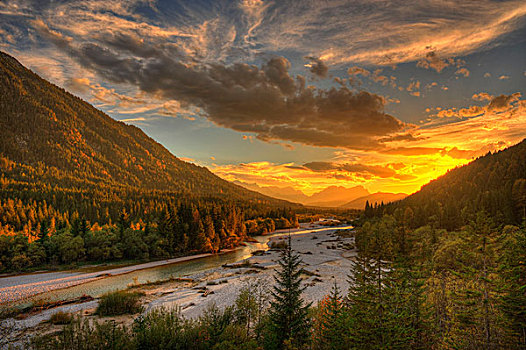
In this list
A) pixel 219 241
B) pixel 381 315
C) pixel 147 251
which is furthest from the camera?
pixel 219 241

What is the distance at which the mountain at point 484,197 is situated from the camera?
197 feet

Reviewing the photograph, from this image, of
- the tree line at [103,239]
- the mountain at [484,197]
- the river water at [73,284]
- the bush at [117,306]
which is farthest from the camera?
the mountain at [484,197]

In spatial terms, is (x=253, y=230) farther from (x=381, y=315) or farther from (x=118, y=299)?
(x=381, y=315)

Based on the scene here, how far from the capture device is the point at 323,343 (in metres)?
15.3

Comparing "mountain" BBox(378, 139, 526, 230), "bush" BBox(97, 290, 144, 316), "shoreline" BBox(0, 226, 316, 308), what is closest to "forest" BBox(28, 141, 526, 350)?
"bush" BBox(97, 290, 144, 316)

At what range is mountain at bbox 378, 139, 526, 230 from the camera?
197ft

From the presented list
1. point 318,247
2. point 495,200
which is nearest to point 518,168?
point 495,200

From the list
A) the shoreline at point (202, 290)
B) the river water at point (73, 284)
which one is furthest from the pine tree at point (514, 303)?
the river water at point (73, 284)

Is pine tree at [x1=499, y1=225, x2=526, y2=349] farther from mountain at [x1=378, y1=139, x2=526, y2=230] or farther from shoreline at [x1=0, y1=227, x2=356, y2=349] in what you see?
mountain at [x1=378, y1=139, x2=526, y2=230]

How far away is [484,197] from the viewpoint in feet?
228

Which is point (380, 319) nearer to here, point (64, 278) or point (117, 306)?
point (117, 306)

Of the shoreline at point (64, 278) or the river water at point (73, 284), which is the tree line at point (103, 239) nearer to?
the shoreline at point (64, 278)

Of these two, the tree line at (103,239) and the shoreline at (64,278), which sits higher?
the tree line at (103,239)

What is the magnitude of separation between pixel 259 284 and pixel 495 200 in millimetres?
65484
